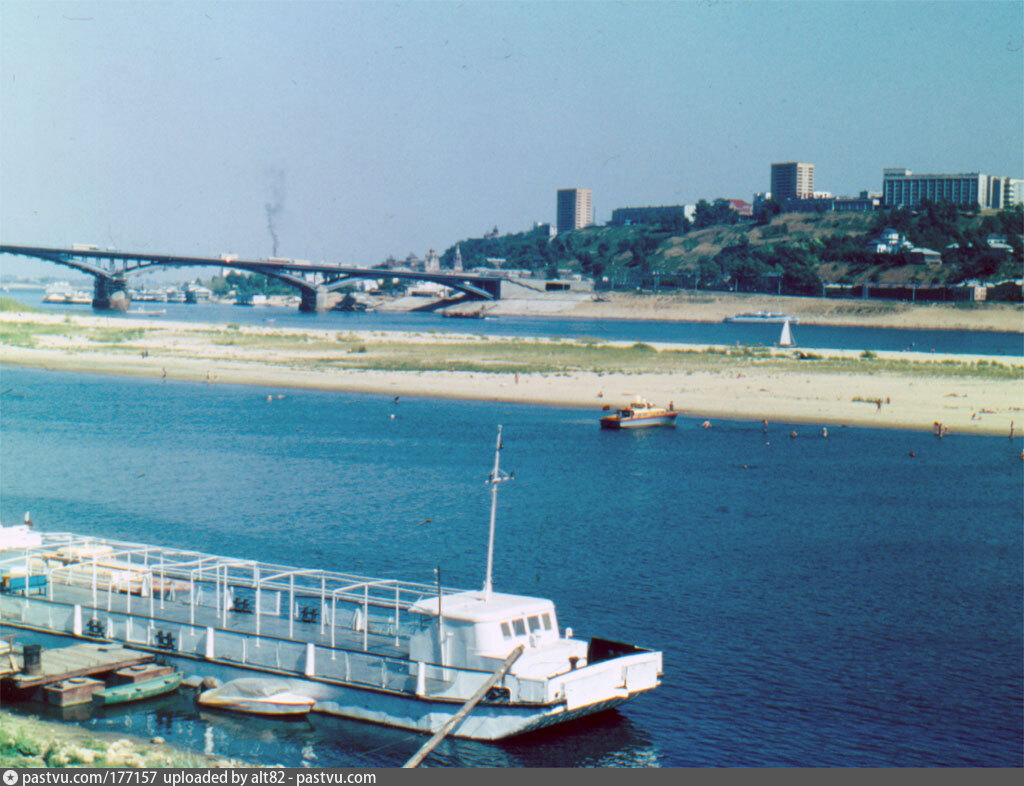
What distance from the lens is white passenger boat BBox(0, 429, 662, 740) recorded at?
2678cm

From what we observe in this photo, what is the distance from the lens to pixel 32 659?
28.6m

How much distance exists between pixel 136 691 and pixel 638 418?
5412cm

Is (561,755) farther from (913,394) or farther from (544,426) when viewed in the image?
(913,394)

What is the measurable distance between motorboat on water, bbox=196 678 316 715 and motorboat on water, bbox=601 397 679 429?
52138 mm

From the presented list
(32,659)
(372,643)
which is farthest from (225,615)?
(32,659)

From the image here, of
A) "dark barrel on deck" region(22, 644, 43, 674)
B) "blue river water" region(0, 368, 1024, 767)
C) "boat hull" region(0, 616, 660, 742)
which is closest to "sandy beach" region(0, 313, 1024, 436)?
"blue river water" region(0, 368, 1024, 767)

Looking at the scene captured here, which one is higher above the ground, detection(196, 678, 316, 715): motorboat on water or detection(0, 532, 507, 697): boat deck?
detection(0, 532, 507, 697): boat deck

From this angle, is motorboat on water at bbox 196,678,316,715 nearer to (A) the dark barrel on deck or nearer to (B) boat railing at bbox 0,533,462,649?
(B) boat railing at bbox 0,533,462,649

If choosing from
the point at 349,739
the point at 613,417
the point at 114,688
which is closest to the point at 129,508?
the point at 114,688

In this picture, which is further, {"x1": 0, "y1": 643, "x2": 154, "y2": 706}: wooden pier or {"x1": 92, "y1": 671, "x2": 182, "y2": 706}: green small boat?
{"x1": 92, "y1": 671, "x2": 182, "y2": 706}: green small boat

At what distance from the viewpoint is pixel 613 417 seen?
8000 centimetres

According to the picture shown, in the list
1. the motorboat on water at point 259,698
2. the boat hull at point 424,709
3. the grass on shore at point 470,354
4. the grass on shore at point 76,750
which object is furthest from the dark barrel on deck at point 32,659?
the grass on shore at point 470,354

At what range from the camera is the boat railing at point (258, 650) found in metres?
27.0

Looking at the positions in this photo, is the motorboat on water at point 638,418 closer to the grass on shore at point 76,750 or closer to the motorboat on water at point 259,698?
the motorboat on water at point 259,698
